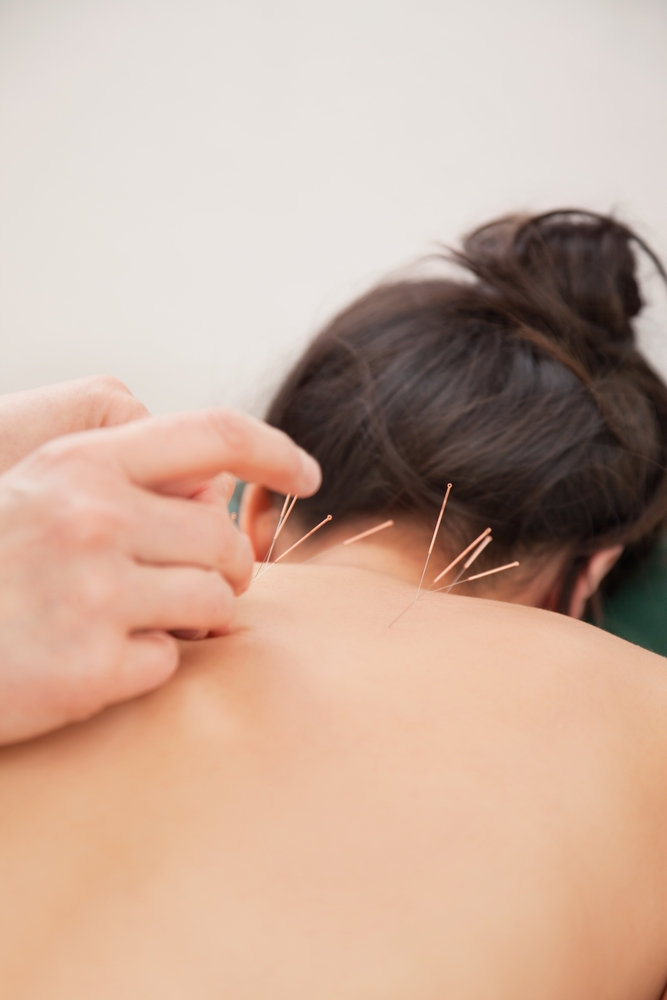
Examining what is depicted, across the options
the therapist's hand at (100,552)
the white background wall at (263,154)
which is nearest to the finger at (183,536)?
the therapist's hand at (100,552)

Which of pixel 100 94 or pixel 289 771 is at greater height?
pixel 100 94

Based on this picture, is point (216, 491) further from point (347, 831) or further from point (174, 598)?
point (347, 831)

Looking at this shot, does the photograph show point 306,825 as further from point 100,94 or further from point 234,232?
point 100,94

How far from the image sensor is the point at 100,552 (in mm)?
583

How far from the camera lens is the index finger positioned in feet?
1.90

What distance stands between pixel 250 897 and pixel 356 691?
0.68ft

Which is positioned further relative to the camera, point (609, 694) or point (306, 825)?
point (609, 694)

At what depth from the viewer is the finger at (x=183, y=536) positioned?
1.97ft

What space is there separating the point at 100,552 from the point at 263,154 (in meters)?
2.23

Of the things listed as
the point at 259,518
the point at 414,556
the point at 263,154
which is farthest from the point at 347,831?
the point at 263,154

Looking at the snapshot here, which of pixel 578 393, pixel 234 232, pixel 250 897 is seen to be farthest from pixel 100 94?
pixel 250 897

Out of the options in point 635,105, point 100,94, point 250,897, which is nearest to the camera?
point 250,897

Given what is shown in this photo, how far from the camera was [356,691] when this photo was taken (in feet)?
2.31

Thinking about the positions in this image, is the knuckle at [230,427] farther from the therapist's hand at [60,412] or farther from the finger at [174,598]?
the therapist's hand at [60,412]
